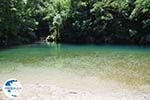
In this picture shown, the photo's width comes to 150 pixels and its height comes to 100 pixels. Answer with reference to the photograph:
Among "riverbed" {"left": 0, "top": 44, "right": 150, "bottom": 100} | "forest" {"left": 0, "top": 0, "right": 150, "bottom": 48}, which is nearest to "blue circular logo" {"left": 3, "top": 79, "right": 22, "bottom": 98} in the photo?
"riverbed" {"left": 0, "top": 44, "right": 150, "bottom": 100}

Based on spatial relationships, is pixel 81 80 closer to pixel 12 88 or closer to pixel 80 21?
pixel 12 88

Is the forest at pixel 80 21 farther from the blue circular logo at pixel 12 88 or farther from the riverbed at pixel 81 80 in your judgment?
the blue circular logo at pixel 12 88

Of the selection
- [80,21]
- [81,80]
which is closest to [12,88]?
[81,80]

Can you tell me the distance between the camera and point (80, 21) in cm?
5191

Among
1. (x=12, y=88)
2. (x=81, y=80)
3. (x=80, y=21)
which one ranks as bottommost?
(x=81, y=80)

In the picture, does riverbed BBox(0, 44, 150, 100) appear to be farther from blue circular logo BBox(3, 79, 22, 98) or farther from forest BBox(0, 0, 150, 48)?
forest BBox(0, 0, 150, 48)

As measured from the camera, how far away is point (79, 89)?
15984mm

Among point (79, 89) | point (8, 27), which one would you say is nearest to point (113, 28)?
point (8, 27)

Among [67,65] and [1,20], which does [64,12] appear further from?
[67,65]

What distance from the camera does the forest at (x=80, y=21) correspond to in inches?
1748

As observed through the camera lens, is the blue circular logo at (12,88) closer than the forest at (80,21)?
Yes

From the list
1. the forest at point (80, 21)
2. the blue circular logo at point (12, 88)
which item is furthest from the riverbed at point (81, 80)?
the forest at point (80, 21)

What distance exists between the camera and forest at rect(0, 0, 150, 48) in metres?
44.4

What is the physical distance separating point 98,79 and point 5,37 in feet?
92.2
